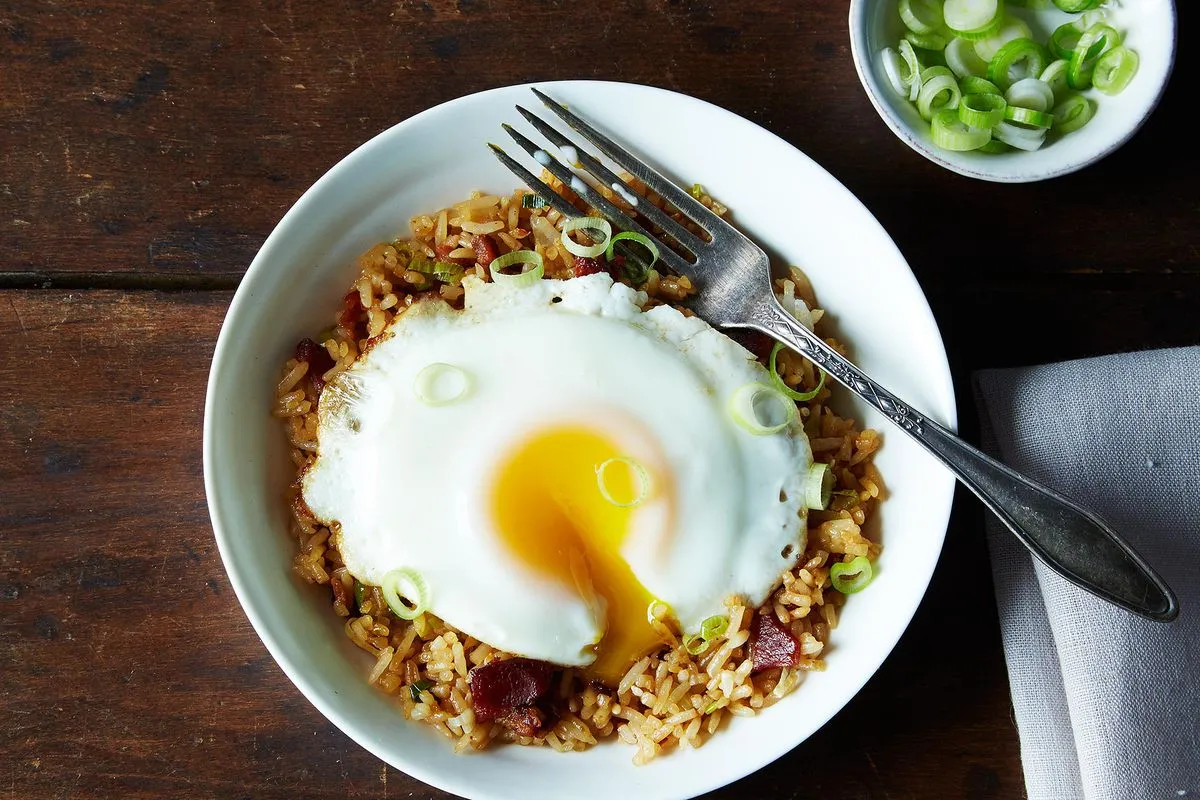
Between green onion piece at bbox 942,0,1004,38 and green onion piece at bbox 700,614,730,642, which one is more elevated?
green onion piece at bbox 942,0,1004,38

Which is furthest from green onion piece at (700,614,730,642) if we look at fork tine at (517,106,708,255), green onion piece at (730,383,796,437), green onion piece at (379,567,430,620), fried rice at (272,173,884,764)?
fork tine at (517,106,708,255)

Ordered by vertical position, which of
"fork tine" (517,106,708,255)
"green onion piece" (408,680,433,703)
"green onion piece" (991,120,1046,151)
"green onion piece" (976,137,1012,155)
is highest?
"green onion piece" (991,120,1046,151)

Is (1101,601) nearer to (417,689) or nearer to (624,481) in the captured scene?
(624,481)

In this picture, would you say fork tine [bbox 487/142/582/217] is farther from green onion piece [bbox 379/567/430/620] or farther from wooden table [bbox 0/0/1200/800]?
green onion piece [bbox 379/567/430/620]

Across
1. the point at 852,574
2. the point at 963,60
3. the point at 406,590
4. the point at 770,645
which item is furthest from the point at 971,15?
the point at 406,590

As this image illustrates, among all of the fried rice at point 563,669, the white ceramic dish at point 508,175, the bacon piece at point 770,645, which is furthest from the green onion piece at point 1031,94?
the bacon piece at point 770,645

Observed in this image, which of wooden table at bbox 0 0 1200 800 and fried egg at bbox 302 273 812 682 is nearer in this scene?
fried egg at bbox 302 273 812 682

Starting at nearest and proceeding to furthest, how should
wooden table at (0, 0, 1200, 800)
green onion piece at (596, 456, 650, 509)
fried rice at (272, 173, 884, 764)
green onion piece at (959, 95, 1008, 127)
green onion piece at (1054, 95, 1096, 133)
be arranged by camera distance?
green onion piece at (596, 456, 650, 509) < fried rice at (272, 173, 884, 764) < green onion piece at (959, 95, 1008, 127) < green onion piece at (1054, 95, 1096, 133) < wooden table at (0, 0, 1200, 800)
